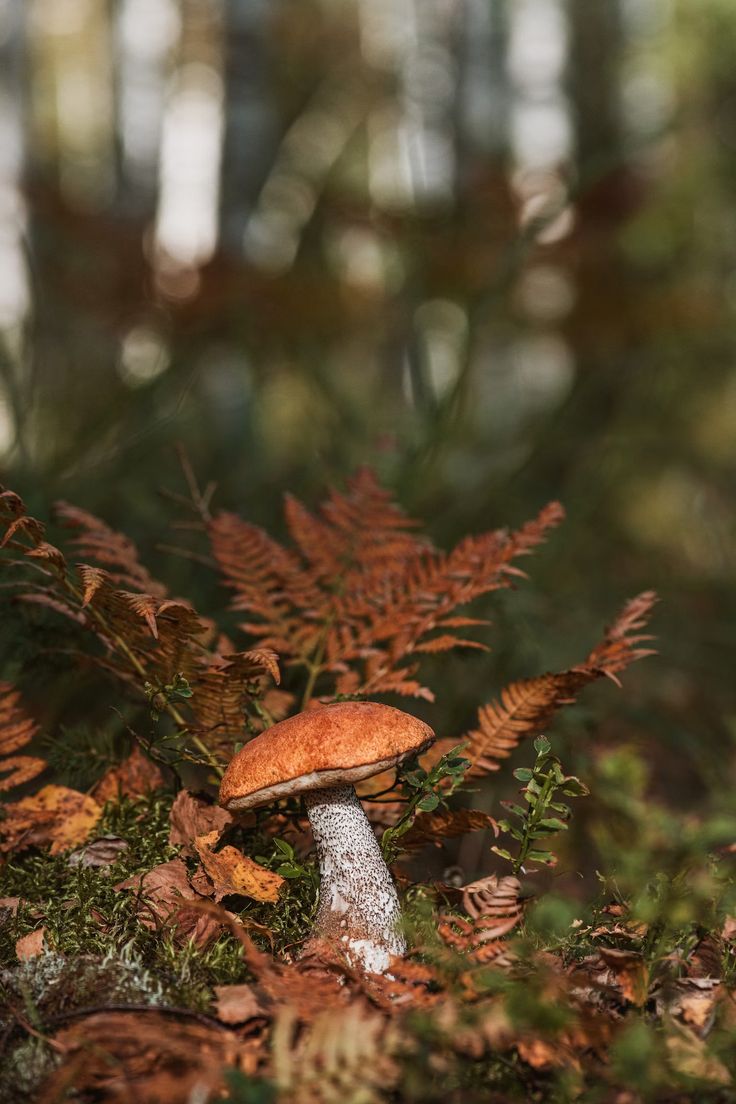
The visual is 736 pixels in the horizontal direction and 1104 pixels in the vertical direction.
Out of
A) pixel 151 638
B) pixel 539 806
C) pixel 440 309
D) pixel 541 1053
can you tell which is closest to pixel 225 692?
pixel 151 638

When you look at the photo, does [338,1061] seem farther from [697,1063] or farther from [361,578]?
[361,578]

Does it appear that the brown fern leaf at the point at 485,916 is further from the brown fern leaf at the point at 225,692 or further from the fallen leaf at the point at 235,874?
the brown fern leaf at the point at 225,692

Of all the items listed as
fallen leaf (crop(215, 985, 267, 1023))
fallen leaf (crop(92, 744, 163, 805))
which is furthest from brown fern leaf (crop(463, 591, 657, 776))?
fallen leaf (crop(92, 744, 163, 805))

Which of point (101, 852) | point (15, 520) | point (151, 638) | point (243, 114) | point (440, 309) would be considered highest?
point (243, 114)

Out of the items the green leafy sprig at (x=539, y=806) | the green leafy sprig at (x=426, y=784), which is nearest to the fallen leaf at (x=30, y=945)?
the green leafy sprig at (x=426, y=784)

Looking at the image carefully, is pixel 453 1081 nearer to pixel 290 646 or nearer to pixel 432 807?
pixel 432 807

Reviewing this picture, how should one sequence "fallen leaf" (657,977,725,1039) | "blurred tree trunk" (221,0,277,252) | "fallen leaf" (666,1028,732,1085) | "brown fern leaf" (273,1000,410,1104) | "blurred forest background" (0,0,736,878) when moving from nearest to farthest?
"brown fern leaf" (273,1000,410,1104), "fallen leaf" (666,1028,732,1085), "fallen leaf" (657,977,725,1039), "blurred forest background" (0,0,736,878), "blurred tree trunk" (221,0,277,252)

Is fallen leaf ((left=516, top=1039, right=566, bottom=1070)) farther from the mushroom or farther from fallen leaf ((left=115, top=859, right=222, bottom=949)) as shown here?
fallen leaf ((left=115, top=859, right=222, bottom=949))
